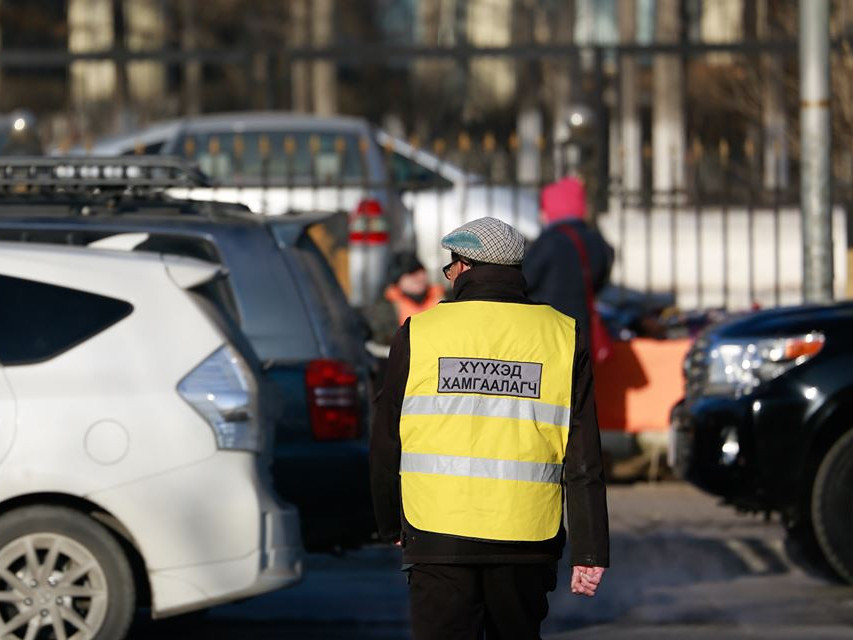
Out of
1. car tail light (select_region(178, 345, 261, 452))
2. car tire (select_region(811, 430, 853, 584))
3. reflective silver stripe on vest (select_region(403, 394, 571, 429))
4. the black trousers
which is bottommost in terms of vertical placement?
car tire (select_region(811, 430, 853, 584))

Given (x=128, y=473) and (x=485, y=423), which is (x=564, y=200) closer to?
(x=128, y=473)

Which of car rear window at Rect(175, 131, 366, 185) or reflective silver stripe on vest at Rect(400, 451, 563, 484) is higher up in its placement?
car rear window at Rect(175, 131, 366, 185)

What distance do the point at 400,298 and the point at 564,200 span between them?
1.33 metres

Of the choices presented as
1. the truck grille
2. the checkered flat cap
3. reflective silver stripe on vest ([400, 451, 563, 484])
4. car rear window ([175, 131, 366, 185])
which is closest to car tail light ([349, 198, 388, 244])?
car rear window ([175, 131, 366, 185])

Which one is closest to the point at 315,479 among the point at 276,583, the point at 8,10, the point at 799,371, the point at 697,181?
the point at 276,583

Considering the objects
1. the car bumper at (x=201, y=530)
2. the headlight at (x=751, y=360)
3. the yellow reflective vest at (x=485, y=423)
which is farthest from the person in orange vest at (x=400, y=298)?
the yellow reflective vest at (x=485, y=423)

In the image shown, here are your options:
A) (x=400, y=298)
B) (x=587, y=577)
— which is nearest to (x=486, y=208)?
(x=400, y=298)

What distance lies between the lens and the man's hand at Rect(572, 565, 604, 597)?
16.5ft

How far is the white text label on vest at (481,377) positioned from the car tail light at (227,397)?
73.1 inches

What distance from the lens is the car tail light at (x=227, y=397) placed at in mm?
6645

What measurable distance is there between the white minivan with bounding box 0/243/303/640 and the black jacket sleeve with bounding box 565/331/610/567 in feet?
6.16

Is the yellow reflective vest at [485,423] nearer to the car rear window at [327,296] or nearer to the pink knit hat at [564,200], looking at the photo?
the car rear window at [327,296]

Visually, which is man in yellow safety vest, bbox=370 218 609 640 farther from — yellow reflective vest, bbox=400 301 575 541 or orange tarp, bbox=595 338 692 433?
orange tarp, bbox=595 338 692 433

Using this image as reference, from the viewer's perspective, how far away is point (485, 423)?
16.1 ft
